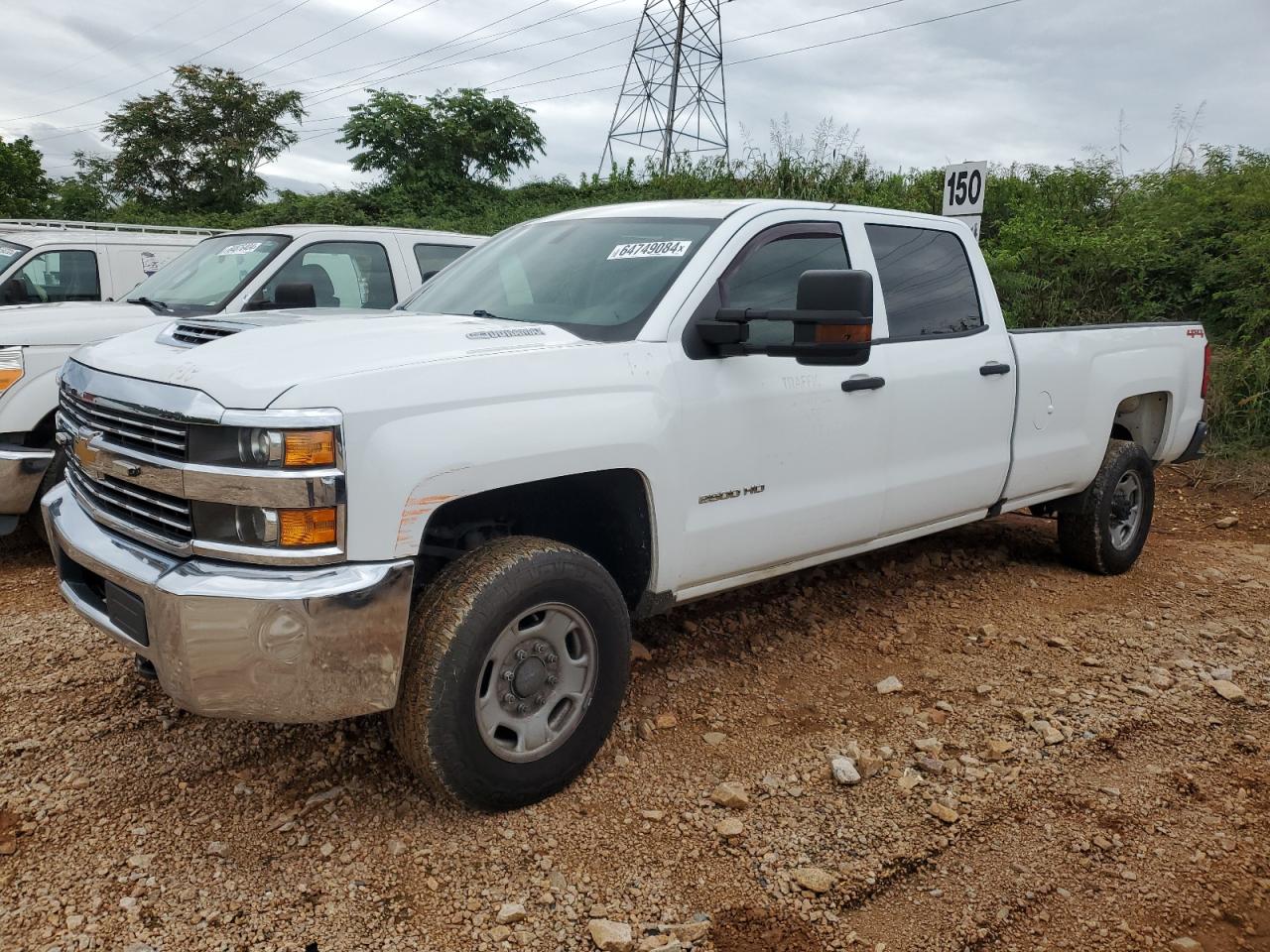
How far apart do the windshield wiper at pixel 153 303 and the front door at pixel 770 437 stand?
421 cm

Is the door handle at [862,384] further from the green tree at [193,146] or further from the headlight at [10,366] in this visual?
the green tree at [193,146]

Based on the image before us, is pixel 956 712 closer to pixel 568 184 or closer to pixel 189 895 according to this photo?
pixel 189 895

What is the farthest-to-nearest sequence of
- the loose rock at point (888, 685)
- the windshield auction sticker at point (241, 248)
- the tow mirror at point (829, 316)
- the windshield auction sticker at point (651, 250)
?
the windshield auction sticker at point (241, 248), the loose rock at point (888, 685), the windshield auction sticker at point (651, 250), the tow mirror at point (829, 316)

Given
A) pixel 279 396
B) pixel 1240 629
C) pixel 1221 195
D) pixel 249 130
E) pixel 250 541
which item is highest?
pixel 249 130

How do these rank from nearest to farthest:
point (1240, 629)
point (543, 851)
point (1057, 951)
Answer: point (1057, 951)
point (543, 851)
point (1240, 629)

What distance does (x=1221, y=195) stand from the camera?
10438 millimetres

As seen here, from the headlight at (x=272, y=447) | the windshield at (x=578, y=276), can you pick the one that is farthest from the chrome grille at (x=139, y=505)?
the windshield at (x=578, y=276)

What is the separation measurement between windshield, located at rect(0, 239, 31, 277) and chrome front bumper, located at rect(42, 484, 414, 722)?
594 centimetres

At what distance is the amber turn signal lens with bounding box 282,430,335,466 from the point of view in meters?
2.43

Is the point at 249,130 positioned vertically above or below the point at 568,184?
above

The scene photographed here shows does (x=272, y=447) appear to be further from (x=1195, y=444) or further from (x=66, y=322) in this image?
(x=1195, y=444)

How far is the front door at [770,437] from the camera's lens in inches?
129

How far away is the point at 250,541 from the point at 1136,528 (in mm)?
4958

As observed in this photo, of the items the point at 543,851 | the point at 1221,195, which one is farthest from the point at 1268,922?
the point at 1221,195
